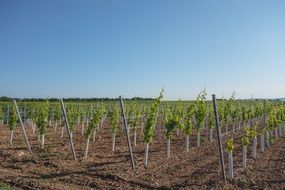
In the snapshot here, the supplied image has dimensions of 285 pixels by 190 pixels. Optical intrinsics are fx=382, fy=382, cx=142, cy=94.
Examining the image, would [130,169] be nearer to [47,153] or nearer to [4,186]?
[4,186]

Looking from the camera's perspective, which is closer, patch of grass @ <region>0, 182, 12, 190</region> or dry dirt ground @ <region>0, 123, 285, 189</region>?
patch of grass @ <region>0, 182, 12, 190</region>

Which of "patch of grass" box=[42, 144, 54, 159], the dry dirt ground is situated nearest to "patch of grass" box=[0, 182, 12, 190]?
the dry dirt ground

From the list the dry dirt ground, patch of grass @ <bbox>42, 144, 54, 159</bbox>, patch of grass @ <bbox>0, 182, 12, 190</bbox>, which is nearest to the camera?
patch of grass @ <bbox>0, 182, 12, 190</bbox>

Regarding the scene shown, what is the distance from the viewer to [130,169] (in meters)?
11.3

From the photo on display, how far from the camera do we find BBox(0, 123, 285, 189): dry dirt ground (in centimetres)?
941

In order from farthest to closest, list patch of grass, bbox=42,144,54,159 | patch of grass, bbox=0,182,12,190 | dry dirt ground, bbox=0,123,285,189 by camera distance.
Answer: patch of grass, bbox=42,144,54,159, dry dirt ground, bbox=0,123,285,189, patch of grass, bbox=0,182,12,190

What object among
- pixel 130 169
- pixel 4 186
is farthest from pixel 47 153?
pixel 4 186

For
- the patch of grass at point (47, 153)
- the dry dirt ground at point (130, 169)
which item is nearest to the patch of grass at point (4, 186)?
the dry dirt ground at point (130, 169)

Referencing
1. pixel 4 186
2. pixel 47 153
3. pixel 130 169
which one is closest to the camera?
pixel 4 186

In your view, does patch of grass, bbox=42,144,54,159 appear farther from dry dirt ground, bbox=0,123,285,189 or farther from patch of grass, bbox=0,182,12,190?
patch of grass, bbox=0,182,12,190

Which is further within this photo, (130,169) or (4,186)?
(130,169)

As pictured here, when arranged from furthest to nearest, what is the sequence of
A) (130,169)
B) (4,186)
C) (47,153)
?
(47,153) → (130,169) → (4,186)

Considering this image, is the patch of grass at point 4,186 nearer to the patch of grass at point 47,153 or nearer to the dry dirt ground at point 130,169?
the dry dirt ground at point 130,169

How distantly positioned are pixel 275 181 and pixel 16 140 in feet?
44.1
